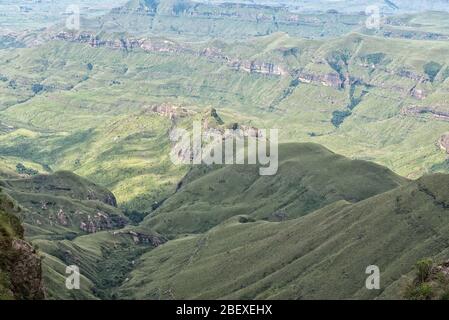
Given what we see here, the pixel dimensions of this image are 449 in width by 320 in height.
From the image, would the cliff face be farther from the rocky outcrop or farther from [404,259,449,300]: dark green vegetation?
[404,259,449,300]: dark green vegetation

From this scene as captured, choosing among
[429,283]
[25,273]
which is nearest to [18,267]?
[25,273]

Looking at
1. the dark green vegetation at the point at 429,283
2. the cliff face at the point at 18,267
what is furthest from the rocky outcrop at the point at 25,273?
the dark green vegetation at the point at 429,283

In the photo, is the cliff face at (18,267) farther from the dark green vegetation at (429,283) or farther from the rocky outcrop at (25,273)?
the dark green vegetation at (429,283)

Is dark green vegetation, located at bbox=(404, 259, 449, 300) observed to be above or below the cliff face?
below

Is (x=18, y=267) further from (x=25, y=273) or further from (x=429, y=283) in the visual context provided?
(x=429, y=283)

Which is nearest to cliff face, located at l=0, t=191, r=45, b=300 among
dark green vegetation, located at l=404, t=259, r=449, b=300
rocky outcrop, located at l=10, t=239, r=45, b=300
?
rocky outcrop, located at l=10, t=239, r=45, b=300
